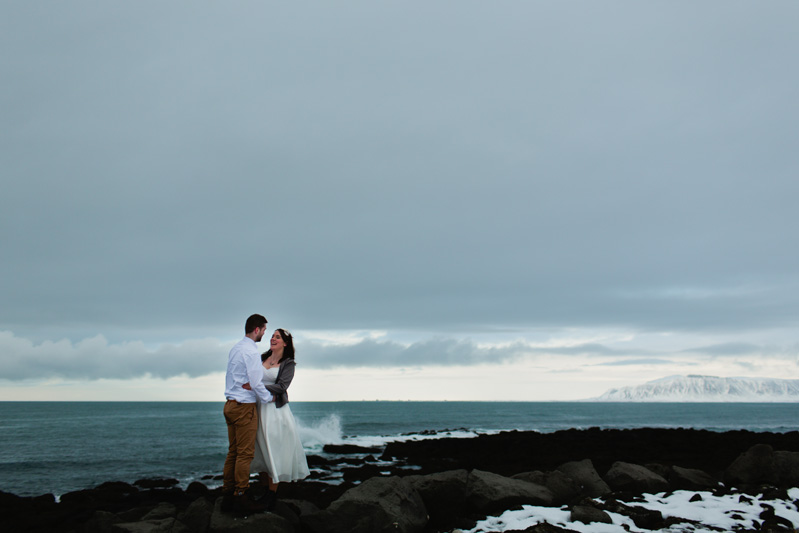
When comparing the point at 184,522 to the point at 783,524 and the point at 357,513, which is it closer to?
the point at 357,513

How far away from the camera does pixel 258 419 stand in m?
7.54

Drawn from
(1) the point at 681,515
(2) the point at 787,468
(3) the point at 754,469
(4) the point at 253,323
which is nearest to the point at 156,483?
(4) the point at 253,323

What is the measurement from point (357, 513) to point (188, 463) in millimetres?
24447

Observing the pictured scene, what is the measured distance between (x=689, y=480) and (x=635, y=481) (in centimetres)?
150

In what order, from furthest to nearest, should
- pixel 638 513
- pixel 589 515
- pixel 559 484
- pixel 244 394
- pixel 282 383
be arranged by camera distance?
pixel 559 484, pixel 638 513, pixel 589 515, pixel 282 383, pixel 244 394

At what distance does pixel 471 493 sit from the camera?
10.6m

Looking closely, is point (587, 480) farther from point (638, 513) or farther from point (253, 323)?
point (253, 323)

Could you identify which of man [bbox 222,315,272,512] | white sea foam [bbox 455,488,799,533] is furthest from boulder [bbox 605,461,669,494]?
man [bbox 222,315,272,512]

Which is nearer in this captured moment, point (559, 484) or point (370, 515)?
point (370, 515)

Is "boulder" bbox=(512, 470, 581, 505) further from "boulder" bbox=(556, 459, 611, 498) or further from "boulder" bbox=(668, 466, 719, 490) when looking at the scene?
"boulder" bbox=(668, 466, 719, 490)

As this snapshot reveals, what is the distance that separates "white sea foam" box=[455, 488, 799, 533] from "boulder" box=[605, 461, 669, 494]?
3.56 feet

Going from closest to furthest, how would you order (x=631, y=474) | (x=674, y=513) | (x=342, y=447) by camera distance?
(x=674, y=513)
(x=631, y=474)
(x=342, y=447)

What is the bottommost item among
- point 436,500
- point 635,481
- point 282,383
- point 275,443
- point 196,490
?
point 196,490

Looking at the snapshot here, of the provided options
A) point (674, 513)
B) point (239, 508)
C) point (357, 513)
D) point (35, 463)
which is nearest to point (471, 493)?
point (357, 513)
